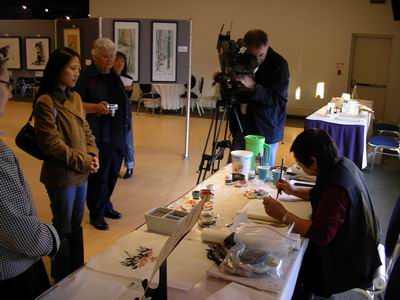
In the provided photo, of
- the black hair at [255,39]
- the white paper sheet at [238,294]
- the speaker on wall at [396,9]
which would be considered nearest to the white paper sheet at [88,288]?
the white paper sheet at [238,294]

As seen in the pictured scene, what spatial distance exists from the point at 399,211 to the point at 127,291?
133cm

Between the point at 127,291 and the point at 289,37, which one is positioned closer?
the point at 127,291

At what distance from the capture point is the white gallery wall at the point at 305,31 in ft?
29.2

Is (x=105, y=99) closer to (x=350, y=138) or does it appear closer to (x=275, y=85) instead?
(x=275, y=85)

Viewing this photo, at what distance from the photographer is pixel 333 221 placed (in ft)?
5.21

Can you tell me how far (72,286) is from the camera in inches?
49.2

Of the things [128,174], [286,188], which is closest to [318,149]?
[286,188]

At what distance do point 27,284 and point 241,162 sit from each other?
1301 mm

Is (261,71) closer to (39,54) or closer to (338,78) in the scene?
(338,78)

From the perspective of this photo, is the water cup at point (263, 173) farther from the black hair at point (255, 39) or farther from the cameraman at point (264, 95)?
the black hair at point (255, 39)

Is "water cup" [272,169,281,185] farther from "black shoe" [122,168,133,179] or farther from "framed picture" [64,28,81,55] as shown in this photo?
"framed picture" [64,28,81,55]

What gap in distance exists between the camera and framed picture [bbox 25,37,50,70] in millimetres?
10336

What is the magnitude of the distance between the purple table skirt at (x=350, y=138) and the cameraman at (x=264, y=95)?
2.08m

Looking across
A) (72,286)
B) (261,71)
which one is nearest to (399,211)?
(261,71)
